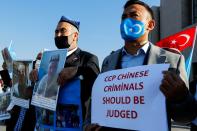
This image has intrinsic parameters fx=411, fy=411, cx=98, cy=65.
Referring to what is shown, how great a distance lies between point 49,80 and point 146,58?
1102mm

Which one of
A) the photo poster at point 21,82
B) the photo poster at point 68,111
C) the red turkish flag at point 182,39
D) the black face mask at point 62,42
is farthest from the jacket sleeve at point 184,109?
the red turkish flag at point 182,39

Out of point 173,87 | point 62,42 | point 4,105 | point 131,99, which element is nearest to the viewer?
point 173,87

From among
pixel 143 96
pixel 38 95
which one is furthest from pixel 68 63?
pixel 143 96

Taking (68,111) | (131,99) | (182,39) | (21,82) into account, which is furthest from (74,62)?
(182,39)

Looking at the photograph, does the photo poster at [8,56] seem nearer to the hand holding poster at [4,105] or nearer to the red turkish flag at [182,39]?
the hand holding poster at [4,105]

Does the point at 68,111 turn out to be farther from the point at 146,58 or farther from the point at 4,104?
the point at 4,104

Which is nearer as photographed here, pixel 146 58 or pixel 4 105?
pixel 146 58

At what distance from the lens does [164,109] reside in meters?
2.48

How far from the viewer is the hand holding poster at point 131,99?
8.33 feet

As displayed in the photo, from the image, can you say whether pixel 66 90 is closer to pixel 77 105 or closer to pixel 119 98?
pixel 77 105

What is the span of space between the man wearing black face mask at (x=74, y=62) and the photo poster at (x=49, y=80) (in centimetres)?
8

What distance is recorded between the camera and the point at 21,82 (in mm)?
4219

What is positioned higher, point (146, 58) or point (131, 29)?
point (131, 29)

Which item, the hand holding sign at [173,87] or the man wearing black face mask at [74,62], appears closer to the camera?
the hand holding sign at [173,87]
